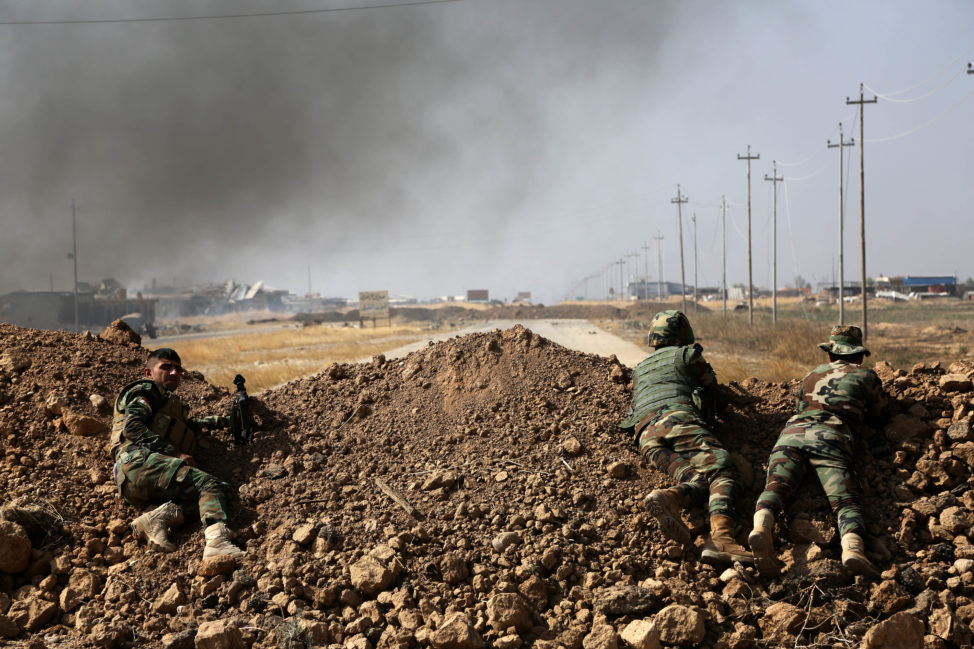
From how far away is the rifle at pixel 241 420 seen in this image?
6074 millimetres

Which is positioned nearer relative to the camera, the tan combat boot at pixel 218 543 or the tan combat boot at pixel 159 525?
the tan combat boot at pixel 218 543

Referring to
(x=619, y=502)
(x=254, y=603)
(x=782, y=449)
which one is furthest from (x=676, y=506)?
(x=254, y=603)

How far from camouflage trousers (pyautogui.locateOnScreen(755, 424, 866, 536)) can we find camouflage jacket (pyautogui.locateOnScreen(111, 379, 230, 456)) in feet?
14.8

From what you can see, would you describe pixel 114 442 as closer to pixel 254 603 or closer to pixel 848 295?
pixel 254 603

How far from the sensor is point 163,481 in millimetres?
5117

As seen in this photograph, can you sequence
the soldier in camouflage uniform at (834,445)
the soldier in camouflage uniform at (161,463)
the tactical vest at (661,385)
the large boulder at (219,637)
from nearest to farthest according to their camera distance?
the large boulder at (219,637) < the soldier in camouflage uniform at (834,445) < the soldier in camouflage uniform at (161,463) < the tactical vest at (661,385)

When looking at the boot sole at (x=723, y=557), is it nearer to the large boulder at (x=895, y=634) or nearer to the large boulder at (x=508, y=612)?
the large boulder at (x=895, y=634)

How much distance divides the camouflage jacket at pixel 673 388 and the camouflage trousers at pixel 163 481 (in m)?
3.34

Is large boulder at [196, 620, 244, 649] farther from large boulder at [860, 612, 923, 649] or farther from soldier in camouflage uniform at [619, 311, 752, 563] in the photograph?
large boulder at [860, 612, 923, 649]

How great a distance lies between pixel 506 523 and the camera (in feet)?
15.5

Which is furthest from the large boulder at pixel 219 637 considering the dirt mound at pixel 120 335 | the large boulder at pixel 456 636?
the dirt mound at pixel 120 335

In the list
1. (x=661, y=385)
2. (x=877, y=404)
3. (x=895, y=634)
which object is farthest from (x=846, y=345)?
(x=895, y=634)

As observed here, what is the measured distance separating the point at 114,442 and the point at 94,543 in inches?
34.7

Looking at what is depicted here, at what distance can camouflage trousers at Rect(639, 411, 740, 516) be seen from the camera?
4.74 metres
